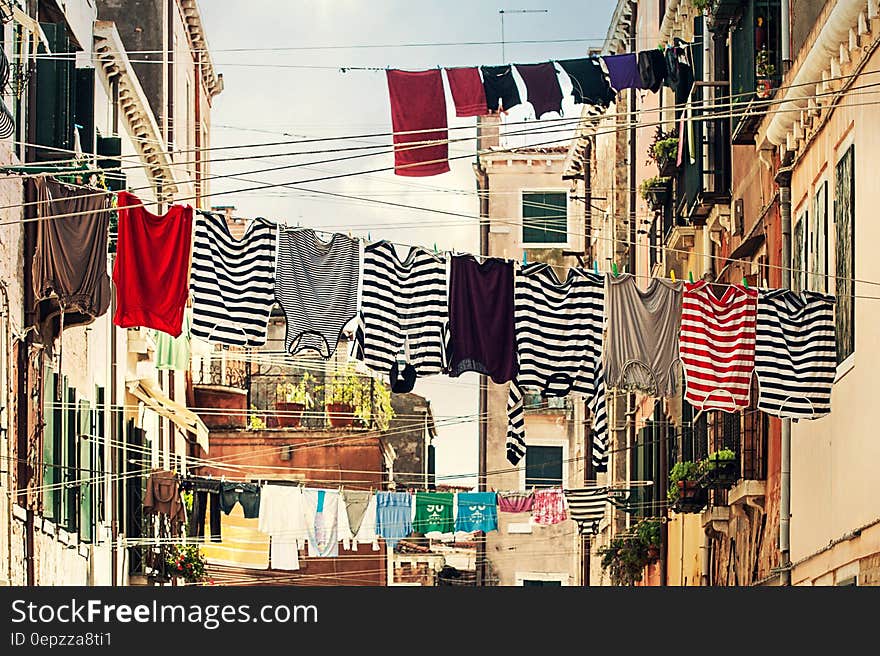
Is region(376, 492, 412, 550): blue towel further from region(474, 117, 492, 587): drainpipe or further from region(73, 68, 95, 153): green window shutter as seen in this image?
region(474, 117, 492, 587): drainpipe

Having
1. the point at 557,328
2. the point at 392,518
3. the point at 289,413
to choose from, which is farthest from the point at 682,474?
the point at 289,413

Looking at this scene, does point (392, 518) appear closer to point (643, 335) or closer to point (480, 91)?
point (480, 91)

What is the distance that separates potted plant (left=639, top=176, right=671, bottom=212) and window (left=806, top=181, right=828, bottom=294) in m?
10.4

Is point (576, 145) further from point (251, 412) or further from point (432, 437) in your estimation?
point (432, 437)

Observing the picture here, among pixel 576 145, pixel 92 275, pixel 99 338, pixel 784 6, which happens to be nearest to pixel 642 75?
pixel 784 6

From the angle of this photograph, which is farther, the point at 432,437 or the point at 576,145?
the point at 432,437

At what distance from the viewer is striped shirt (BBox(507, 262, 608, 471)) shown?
742 inches

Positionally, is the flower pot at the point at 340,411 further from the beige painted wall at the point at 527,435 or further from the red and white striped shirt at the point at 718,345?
the red and white striped shirt at the point at 718,345

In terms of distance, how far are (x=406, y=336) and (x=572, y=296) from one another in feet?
5.64

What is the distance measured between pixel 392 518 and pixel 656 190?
8702 millimetres

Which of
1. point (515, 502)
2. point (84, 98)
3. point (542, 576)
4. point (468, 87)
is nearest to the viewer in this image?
point (468, 87)

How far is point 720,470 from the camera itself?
72.6 feet

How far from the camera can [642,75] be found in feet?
78.6

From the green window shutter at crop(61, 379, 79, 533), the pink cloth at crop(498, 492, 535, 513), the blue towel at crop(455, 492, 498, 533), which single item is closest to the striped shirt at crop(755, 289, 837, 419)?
the green window shutter at crop(61, 379, 79, 533)
